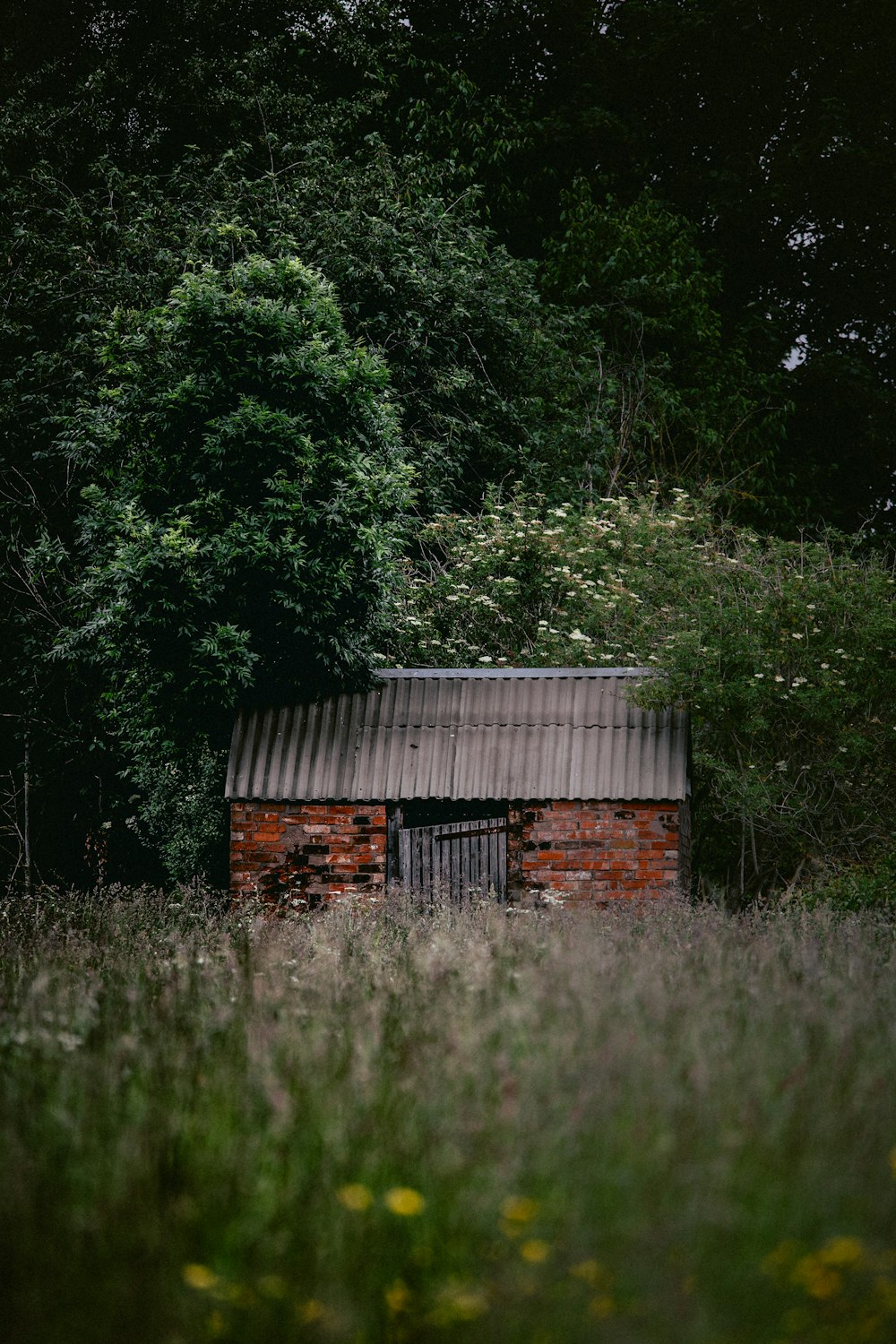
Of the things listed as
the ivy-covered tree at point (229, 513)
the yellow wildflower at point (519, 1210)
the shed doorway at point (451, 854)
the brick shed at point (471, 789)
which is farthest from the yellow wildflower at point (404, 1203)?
the ivy-covered tree at point (229, 513)

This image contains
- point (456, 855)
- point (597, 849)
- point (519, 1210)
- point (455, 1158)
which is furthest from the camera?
point (456, 855)

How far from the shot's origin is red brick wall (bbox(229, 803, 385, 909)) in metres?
11.4

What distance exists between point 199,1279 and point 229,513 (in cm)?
1047

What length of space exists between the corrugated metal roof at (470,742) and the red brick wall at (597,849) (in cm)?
21

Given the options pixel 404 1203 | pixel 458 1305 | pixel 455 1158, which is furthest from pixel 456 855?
pixel 458 1305

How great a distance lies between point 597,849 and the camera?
436 inches

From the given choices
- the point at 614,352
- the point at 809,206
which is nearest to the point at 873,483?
the point at 809,206

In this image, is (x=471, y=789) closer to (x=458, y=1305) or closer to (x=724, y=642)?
(x=724, y=642)

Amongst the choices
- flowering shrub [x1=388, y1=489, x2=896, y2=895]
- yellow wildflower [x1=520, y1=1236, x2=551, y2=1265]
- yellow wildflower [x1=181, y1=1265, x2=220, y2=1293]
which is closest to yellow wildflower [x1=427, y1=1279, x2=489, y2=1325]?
yellow wildflower [x1=520, y1=1236, x2=551, y2=1265]

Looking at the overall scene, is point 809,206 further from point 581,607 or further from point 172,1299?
point 172,1299

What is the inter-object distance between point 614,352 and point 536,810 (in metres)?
12.9

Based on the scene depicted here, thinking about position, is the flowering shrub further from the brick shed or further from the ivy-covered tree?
the ivy-covered tree

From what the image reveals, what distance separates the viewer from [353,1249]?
9.53 feet

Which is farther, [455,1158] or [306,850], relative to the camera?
[306,850]
